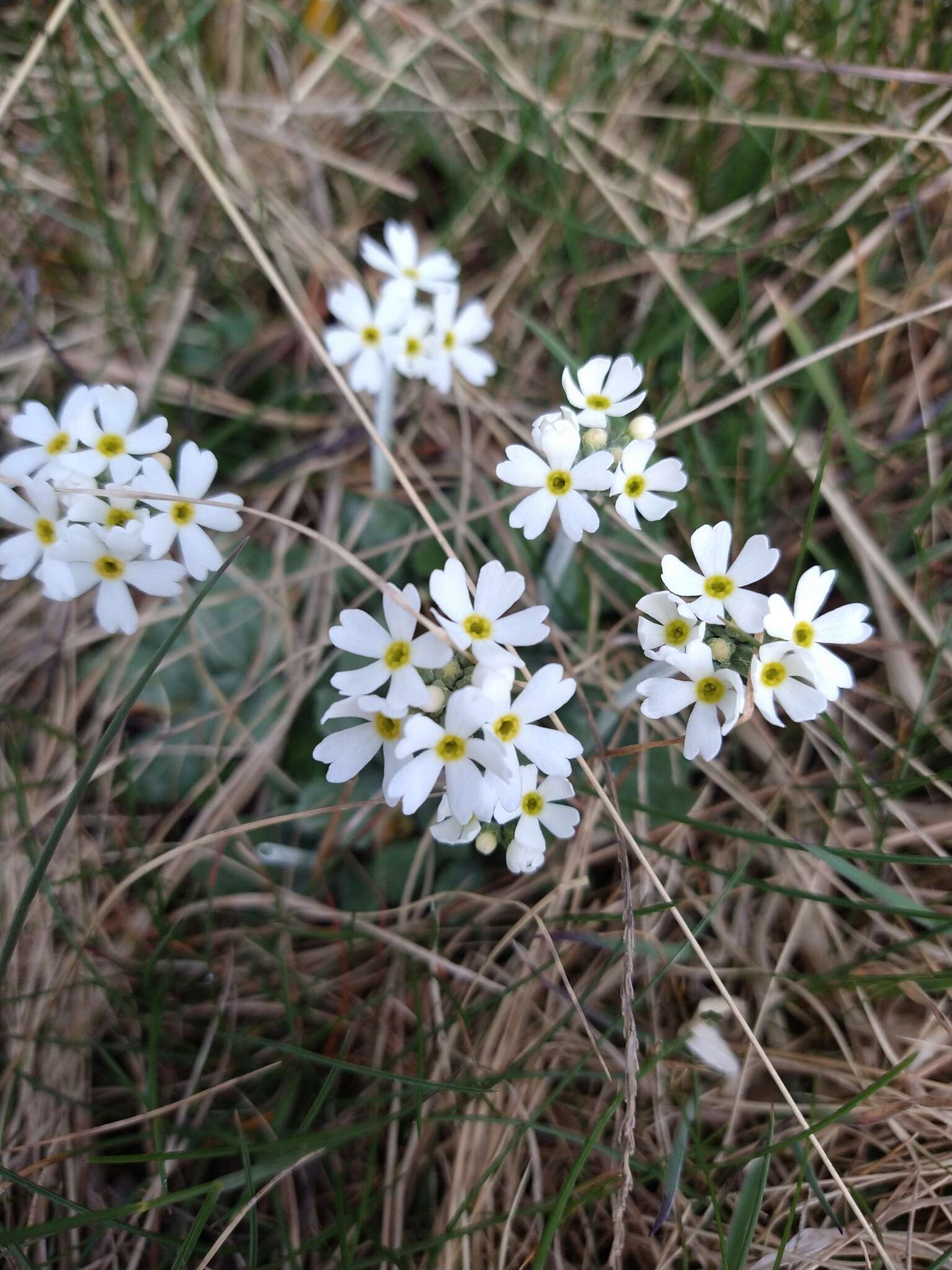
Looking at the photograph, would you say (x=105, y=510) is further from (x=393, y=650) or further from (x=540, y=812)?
(x=540, y=812)

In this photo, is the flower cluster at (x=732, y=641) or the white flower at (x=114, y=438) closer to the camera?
the flower cluster at (x=732, y=641)

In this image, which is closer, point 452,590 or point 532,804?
point 452,590

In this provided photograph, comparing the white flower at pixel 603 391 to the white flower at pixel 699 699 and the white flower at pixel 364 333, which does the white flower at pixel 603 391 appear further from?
the white flower at pixel 364 333

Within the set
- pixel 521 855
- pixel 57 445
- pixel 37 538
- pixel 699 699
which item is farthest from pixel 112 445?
pixel 699 699

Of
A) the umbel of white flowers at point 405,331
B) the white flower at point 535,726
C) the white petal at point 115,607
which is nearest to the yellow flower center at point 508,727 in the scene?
the white flower at point 535,726

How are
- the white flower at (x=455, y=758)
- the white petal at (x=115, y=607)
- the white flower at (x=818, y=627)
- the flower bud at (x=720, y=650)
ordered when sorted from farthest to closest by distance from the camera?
1. the white petal at (x=115, y=607)
2. the flower bud at (x=720, y=650)
3. the white flower at (x=818, y=627)
4. the white flower at (x=455, y=758)

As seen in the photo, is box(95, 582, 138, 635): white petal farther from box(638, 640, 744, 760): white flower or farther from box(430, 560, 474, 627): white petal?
box(638, 640, 744, 760): white flower

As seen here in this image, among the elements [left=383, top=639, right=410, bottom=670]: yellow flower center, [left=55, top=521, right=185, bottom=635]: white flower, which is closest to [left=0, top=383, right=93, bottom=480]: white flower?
[left=55, top=521, right=185, bottom=635]: white flower
